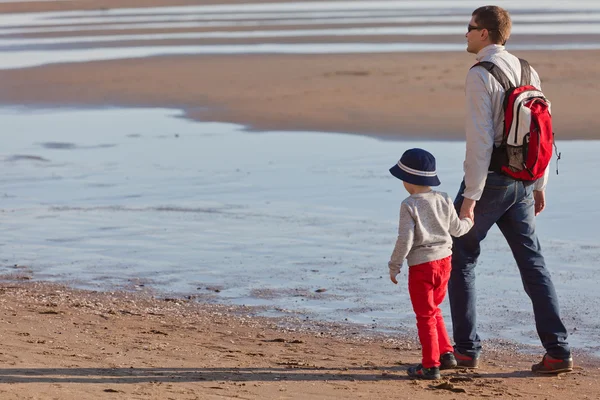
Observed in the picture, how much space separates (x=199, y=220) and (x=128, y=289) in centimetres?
222

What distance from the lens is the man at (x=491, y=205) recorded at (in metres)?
5.48

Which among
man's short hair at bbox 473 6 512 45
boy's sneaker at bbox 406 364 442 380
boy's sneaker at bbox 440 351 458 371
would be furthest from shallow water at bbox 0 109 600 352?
man's short hair at bbox 473 6 512 45

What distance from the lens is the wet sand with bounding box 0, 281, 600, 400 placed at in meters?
5.41

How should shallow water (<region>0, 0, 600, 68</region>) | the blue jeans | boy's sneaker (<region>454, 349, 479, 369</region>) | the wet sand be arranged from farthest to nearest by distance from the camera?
1. shallow water (<region>0, 0, 600, 68</region>)
2. boy's sneaker (<region>454, 349, 479, 369</region>)
3. the blue jeans
4. the wet sand

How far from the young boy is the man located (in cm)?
15

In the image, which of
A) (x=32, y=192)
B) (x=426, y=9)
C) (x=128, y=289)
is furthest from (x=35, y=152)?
(x=426, y=9)

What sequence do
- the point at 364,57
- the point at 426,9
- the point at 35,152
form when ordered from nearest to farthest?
1. the point at 35,152
2. the point at 364,57
3. the point at 426,9

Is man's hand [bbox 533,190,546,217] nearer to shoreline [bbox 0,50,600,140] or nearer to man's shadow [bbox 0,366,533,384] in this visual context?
man's shadow [bbox 0,366,533,384]

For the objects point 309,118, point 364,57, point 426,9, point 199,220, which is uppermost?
point 426,9

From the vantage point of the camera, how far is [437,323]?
580 centimetres

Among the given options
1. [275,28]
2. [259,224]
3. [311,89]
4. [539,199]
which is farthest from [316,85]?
[275,28]

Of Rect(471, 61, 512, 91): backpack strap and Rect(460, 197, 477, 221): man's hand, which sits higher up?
Rect(471, 61, 512, 91): backpack strap

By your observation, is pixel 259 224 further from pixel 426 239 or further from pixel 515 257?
pixel 426 239

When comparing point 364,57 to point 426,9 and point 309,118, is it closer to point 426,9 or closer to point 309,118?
point 309,118
